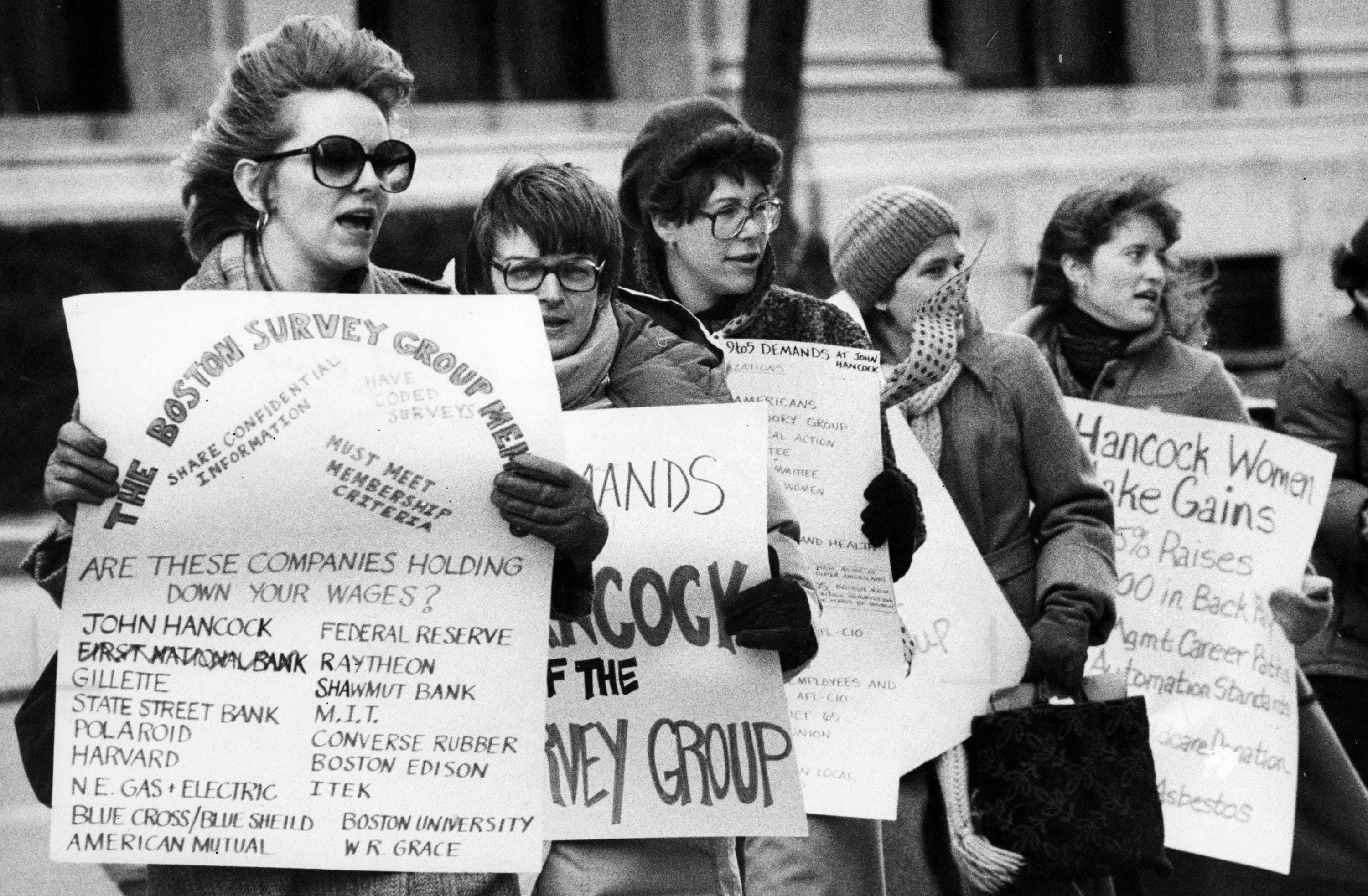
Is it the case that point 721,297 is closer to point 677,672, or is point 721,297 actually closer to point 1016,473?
point 1016,473

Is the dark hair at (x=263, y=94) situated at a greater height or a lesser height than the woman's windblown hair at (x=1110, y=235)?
greater

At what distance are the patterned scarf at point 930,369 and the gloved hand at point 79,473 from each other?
78.7 inches

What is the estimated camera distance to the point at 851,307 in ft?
16.2

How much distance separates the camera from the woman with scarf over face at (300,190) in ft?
11.1

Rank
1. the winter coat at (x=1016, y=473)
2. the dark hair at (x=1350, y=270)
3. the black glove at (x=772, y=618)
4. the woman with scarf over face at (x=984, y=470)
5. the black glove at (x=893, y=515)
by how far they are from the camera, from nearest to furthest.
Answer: the black glove at (x=772, y=618), the black glove at (x=893, y=515), the woman with scarf over face at (x=984, y=470), the winter coat at (x=1016, y=473), the dark hair at (x=1350, y=270)

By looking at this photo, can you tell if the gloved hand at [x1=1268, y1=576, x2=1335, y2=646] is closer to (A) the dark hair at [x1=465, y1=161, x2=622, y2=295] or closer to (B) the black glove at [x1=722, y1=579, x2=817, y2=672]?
(B) the black glove at [x1=722, y1=579, x2=817, y2=672]

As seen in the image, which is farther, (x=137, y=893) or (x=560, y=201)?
(x=137, y=893)

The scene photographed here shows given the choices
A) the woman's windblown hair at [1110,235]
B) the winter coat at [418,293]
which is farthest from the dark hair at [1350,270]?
the winter coat at [418,293]

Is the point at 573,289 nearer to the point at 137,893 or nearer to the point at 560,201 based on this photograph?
the point at 560,201

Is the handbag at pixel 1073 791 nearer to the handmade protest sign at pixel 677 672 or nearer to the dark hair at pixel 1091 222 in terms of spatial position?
the handmade protest sign at pixel 677 672

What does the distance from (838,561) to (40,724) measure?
170cm

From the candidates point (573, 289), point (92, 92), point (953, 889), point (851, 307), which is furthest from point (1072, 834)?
point (92, 92)

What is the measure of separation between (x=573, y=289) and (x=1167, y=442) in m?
2.45

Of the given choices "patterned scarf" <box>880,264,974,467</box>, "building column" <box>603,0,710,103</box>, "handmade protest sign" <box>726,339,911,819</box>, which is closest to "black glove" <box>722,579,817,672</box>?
"handmade protest sign" <box>726,339,911,819</box>
